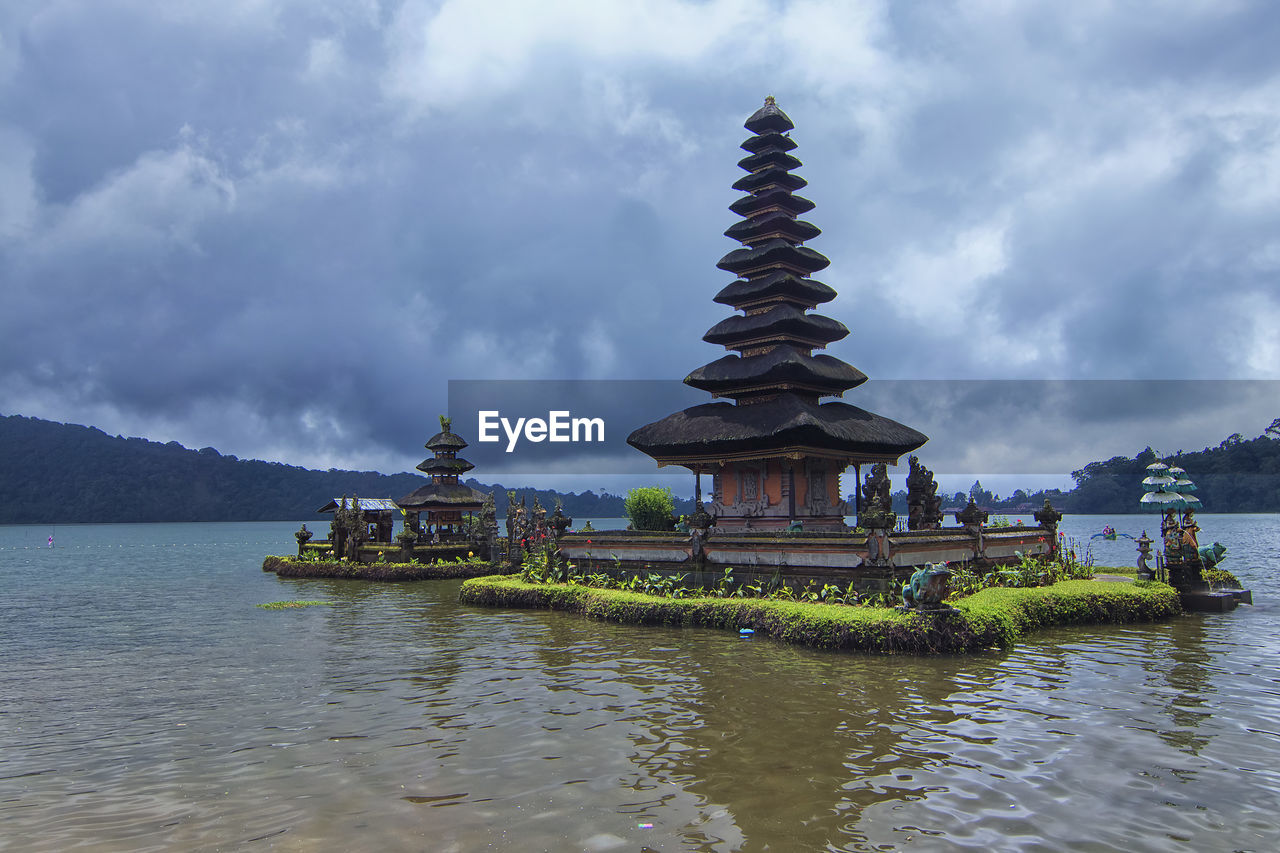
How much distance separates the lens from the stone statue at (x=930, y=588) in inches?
621

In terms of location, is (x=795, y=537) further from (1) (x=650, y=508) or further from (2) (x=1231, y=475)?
(2) (x=1231, y=475)

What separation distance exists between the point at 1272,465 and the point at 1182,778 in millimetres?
155884

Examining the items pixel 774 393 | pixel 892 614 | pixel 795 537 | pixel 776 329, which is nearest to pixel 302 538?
pixel 774 393

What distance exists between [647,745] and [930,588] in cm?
863

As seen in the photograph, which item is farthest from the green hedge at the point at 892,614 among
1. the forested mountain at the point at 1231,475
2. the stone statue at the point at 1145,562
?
the forested mountain at the point at 1231,475

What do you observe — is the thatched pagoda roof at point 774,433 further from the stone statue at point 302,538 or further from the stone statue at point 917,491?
the stone statue at point 302,538

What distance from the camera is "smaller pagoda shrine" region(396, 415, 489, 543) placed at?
48.2m

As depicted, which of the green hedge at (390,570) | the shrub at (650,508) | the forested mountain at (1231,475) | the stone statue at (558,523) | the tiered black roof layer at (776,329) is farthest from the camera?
the forested mountain at (1231,475)

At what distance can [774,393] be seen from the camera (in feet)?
91.0

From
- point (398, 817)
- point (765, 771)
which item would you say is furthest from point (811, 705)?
point (398, 817)

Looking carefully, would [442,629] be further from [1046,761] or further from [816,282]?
[816,282]

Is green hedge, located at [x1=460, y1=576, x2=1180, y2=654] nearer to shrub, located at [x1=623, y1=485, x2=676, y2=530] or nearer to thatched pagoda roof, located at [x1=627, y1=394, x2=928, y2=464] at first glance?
thatched pagoda roof, located at [x1=627, y1=394, x2=928, y2=464]

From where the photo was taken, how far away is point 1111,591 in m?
20.4

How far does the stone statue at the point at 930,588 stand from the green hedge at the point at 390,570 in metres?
28.8
